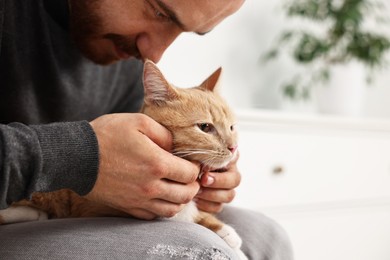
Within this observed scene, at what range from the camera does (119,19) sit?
0.96 meters

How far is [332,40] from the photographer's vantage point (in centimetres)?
201

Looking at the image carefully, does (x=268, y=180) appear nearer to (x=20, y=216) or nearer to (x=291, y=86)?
(x=291, y=86)

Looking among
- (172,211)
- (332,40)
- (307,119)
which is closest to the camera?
(172,211)

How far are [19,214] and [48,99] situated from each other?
0.99 feet

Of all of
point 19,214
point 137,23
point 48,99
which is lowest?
point 19,214

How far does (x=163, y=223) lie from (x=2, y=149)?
0.93 ft

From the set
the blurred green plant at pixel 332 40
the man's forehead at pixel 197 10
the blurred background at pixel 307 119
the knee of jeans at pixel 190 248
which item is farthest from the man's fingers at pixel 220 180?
the blurred green plant at pixel 332 40

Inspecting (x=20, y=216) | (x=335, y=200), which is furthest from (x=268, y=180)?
(x=20, y=216)

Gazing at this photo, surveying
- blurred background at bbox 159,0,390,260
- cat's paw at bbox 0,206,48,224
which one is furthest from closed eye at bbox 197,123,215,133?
blurred background at bbox 159,0,390,260

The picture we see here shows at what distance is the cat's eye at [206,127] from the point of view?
845mm

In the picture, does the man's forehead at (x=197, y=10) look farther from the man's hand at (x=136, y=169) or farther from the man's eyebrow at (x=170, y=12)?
the man's hand at (x=136, y=169)

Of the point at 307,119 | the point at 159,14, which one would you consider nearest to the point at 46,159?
the point at 159,14

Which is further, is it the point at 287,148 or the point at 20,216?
the point at 287,148

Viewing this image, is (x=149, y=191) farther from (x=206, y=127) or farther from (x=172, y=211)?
(x=206, y=127)
